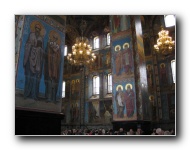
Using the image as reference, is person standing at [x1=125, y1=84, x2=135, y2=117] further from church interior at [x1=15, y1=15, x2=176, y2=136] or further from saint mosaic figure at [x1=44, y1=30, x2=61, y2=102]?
saint mosaic figure at [x1=44, y1=30, x2=61, y2=102]

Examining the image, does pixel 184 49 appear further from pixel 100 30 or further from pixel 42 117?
pixel 100 30

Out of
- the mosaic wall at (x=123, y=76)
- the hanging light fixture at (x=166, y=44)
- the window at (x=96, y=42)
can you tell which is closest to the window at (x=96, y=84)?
the window at (x=96, y=42)

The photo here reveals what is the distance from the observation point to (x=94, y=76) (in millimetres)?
15141

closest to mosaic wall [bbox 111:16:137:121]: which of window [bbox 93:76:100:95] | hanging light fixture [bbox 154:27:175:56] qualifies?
hanging light fixture [bbox 154:27:175:56]

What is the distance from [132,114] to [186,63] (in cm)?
314

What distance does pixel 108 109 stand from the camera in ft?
44.6

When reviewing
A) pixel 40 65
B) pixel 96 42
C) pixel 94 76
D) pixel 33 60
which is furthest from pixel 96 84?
pixel 33 60

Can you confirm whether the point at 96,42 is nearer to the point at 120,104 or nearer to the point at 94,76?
the point at 94,76

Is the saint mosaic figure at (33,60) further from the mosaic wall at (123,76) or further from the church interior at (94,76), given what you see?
the mosaic wall at (123,76)

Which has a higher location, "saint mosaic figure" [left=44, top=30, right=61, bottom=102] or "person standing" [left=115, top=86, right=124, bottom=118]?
"saint mosaic figure" [left=44, top=30, right=61, bottom=102]

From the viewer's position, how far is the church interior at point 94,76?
187 inches

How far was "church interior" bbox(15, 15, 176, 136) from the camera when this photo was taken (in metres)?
4.74

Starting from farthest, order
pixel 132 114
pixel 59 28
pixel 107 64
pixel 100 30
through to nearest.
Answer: pixel 107 64
pixel 100 30
pixel 132 114
pixel 59 28
